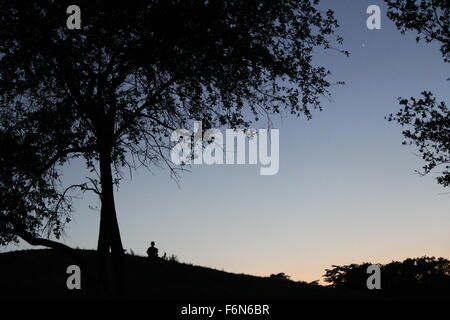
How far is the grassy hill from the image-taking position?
90.4ft

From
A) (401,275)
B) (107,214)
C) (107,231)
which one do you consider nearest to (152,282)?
(107,231)

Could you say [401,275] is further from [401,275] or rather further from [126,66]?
[126,66]

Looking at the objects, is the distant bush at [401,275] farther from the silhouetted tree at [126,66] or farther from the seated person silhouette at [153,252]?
the silhouetted tree at [126,66]

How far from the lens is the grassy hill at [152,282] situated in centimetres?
2755

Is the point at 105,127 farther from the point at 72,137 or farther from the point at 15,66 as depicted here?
the point at 15,66

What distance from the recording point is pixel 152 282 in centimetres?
3050

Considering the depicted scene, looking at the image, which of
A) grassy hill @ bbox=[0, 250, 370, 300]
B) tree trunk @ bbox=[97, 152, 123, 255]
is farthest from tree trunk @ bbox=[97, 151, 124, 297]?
grassy hill @ bbox=[0, 250, 370, 300]

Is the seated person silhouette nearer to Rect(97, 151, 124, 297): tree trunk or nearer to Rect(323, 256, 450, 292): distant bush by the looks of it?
Rect(97, 151, 124, 297): tree trunk

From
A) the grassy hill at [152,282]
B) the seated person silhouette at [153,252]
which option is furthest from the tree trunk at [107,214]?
the seated person silhouette at [153,252]

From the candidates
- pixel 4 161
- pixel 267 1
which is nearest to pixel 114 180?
pixel 4 161

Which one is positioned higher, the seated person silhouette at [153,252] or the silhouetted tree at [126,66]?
the silhouetted tree at [126,66]

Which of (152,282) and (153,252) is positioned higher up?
(153,252)

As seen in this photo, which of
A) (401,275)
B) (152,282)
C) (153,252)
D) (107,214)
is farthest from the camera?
(401,275)
